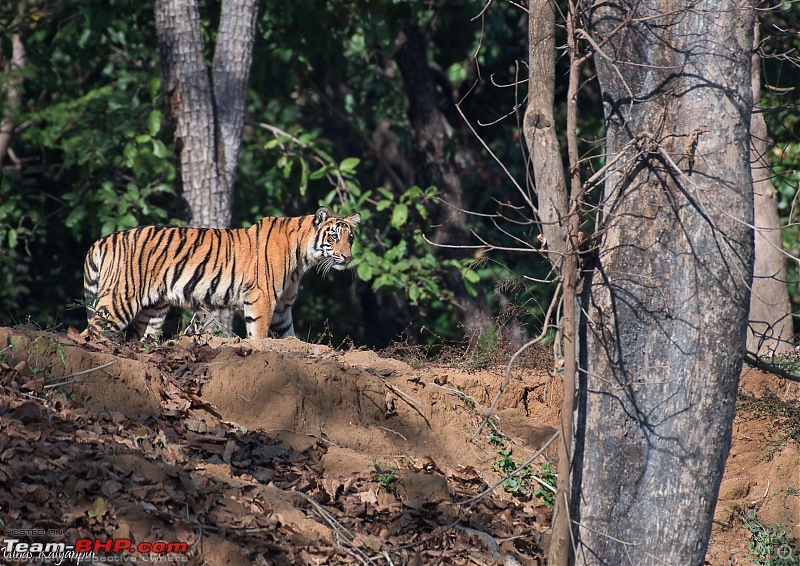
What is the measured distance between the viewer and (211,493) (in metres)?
4.77

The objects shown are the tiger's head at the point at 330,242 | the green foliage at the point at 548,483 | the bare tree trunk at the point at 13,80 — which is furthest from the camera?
the bare tree trunk at the point at 13,80

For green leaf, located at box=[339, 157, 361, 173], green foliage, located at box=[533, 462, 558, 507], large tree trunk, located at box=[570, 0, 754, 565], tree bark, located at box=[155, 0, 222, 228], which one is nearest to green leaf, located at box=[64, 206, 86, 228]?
tree bark, located at box=[155, 0, 222, 228]

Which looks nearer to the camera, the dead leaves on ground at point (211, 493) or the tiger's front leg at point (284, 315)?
the dead leaves on ground at point (211, 493)

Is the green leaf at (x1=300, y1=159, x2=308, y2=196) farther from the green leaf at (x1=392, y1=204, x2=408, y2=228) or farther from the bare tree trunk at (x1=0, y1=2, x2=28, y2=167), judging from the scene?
the bare tree trunk at (x1=0, y1=2, x2=28, y2=167)

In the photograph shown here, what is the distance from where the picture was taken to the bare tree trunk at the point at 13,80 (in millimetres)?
12273

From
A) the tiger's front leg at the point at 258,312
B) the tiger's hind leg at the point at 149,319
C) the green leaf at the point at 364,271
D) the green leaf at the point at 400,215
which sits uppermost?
the green leaf at the point at 400,215

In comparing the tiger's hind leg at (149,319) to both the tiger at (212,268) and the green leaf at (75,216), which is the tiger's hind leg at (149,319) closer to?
the tiger at (212,268)

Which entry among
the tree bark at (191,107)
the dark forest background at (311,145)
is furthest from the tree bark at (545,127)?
the tree bark at (191,107)

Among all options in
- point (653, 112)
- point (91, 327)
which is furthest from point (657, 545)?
point (91, 327)

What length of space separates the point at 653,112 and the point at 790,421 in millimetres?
3365

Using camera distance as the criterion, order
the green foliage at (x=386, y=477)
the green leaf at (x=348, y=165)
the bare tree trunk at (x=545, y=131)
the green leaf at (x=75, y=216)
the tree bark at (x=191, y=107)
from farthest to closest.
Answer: the green leaf at (x=348, y=165) < the green leaf at (x=75, y=216) < the tree bark at (x=191, y=107) < the green foliage at (x=386, y=477) < the bare tree trunk at (x=545, y=131)

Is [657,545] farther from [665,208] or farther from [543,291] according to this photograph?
[543,291]

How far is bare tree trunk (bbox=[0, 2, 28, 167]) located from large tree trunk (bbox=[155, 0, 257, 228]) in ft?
9.39

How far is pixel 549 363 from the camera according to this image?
23.8 ft
